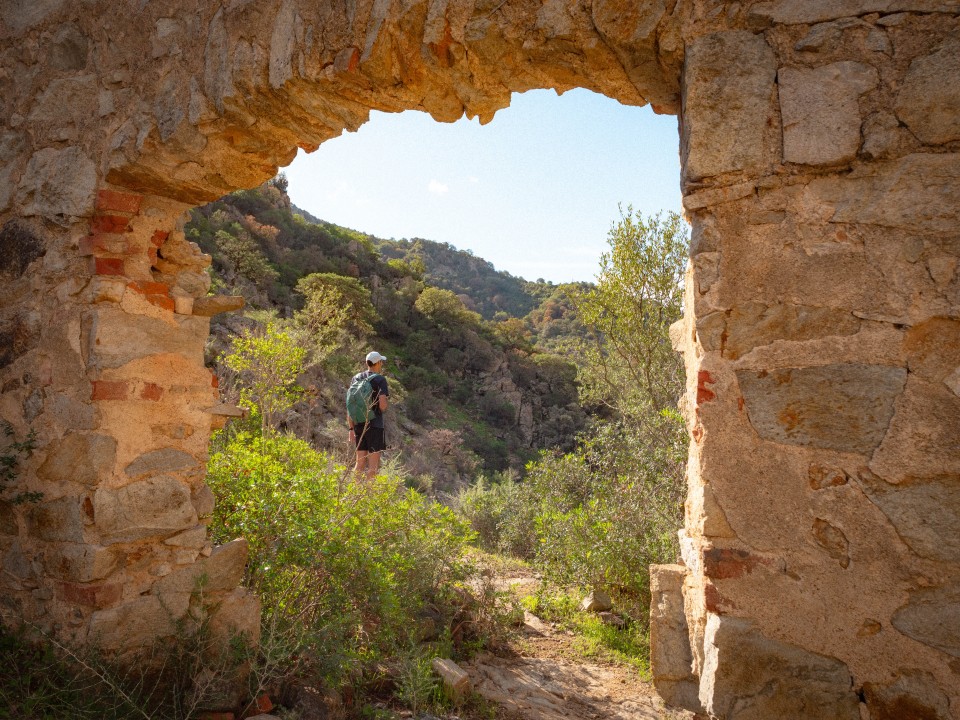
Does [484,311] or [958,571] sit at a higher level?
[484,311]

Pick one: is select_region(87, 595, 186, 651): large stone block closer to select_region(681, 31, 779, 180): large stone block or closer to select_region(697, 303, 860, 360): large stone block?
select_region(697, 303, 860, 360): large stone block

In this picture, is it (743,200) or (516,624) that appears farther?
(516,624)

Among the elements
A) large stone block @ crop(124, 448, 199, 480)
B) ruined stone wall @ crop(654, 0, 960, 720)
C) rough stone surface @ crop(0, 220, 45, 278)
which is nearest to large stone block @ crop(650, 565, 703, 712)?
ruined stone wall @ crop(654, 0, 960, 720)

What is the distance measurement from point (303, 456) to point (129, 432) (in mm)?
→ 1774

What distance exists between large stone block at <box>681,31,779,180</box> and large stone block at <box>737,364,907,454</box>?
55 cm

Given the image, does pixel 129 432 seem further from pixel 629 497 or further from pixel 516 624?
pixel 629 497

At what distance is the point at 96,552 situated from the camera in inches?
98.0

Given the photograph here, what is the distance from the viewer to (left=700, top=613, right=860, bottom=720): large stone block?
1458 millimetres

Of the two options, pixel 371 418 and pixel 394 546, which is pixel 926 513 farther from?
pixel 371 418

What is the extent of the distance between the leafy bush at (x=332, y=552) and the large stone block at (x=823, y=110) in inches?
104

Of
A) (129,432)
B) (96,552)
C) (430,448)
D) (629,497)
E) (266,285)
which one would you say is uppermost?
(266,285)

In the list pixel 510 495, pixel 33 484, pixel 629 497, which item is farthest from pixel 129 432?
pixel 510 495

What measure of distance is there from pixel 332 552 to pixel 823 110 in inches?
116

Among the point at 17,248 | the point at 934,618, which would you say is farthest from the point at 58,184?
the point at 934,618
